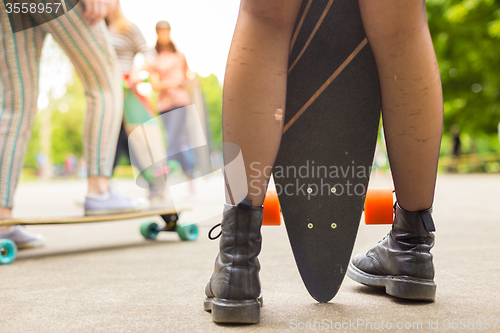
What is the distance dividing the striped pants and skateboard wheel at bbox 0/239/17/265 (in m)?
0.27

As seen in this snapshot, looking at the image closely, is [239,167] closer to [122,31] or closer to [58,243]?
[58,243]

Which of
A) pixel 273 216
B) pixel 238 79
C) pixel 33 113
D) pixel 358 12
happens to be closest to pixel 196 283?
pixel 273 216

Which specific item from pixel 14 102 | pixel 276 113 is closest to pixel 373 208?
pixel 276 113

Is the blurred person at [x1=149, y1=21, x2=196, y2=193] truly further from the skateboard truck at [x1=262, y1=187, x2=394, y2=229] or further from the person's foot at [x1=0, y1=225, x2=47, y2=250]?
the skateboard truck at [x1=262, y1=187, x2=394, y2=229]

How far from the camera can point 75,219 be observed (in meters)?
2.34

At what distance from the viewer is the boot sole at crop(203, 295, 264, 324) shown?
44.7 inches

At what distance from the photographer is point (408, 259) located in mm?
1316

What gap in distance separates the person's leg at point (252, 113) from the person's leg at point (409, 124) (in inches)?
9.8

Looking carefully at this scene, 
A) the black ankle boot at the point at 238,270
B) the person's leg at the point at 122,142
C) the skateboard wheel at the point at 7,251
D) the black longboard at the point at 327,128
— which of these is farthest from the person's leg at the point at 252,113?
the person's leg at the point at 122,142

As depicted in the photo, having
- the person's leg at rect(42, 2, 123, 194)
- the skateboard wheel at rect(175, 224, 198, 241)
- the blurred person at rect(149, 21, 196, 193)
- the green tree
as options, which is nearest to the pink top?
the blurred person at rect(149, 21, 196, 193)

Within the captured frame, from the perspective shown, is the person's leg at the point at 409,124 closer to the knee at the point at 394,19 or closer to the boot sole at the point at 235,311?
the knee at the point at 394,19

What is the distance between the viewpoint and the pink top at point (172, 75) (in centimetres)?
514

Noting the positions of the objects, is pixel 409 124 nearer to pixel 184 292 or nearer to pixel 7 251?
pixel 184 292

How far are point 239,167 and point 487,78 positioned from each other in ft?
52.8
